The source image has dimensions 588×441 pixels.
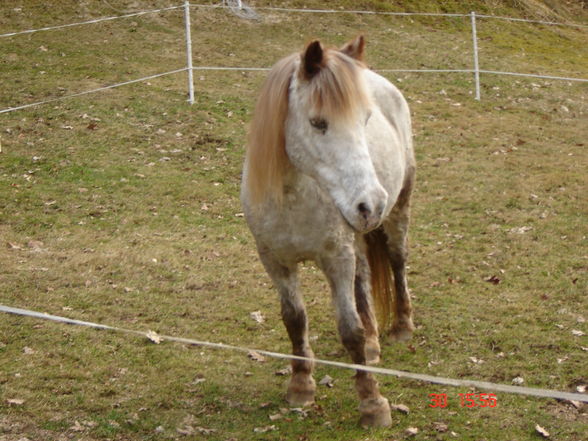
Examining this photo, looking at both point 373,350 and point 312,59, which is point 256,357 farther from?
point 312,59

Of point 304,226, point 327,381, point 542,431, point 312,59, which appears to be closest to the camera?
point 312,59

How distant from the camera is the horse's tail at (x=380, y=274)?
235 inches

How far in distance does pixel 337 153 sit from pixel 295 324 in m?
1.50

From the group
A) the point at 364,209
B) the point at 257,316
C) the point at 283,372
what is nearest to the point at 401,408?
the point at 283,372

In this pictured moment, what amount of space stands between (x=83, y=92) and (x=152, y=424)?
824 centimetres

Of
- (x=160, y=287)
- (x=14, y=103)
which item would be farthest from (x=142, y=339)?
(x=14, y=103)

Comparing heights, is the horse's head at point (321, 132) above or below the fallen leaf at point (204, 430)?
above

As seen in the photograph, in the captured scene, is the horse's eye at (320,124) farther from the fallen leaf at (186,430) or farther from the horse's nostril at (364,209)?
the fallen leaf at (186,430)

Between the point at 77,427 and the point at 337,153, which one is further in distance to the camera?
the point at 77,427

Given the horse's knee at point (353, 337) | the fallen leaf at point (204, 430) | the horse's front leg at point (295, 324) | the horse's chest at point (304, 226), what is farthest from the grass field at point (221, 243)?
the horse's chest at point (304, 226)

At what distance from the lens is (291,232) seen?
14.9 feet

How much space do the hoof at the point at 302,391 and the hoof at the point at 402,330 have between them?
4.20ft

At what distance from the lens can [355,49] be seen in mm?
4520
